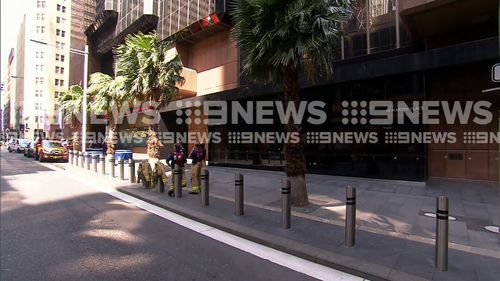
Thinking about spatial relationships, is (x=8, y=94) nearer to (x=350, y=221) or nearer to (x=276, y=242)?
(x=276, y=242)

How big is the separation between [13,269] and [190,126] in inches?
799

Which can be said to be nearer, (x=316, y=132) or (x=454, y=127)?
(x=454, y=127)

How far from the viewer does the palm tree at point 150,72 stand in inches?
587

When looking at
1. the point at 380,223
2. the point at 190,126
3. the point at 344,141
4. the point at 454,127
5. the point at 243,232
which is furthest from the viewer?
the point at 190,126

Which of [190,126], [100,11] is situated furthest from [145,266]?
[100,11]

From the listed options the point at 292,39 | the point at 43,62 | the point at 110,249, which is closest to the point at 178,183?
the point at 110,249

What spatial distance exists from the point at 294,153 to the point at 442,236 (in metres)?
4.01

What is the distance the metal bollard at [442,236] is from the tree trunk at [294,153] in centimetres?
381

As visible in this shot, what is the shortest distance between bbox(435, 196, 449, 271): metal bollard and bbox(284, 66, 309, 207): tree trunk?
12.5 feet

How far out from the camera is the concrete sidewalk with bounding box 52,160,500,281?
16.1 ft

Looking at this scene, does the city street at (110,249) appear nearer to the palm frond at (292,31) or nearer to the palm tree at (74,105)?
the palm frond at (292,31)

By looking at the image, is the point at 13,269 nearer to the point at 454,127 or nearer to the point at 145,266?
the point at 145,266

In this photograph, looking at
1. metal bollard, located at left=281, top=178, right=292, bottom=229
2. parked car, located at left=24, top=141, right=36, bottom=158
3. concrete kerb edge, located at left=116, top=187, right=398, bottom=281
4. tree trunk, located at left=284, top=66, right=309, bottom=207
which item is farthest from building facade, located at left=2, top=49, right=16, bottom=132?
metal bollard, located at left=281, top=178, right=292, bottom=229

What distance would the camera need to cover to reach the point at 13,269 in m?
4.68
